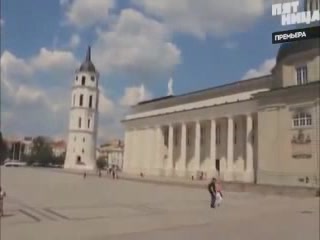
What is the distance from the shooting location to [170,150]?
2441 inches

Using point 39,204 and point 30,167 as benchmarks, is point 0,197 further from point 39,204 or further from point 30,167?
point 30,167

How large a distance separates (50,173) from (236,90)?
25879 millimetres

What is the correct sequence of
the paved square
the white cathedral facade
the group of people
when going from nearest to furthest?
the paved square, the group of people, the white cathedral facade

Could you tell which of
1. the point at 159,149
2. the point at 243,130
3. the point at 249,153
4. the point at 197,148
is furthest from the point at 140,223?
the point at 159,149

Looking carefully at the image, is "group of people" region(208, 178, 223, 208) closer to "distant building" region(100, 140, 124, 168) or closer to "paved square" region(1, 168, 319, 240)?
"paved square" region(1, 168, 319, 240)

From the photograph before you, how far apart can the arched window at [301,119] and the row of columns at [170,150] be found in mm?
8191

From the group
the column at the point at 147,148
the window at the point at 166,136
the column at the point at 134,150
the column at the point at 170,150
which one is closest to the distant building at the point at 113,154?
the column at the point at 134,150

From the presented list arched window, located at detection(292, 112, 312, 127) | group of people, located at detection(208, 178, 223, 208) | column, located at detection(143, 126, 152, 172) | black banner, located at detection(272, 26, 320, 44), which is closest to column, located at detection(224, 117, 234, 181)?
arched window, located at detection(292, 112, 312, 127)

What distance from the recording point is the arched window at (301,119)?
37.7 metres

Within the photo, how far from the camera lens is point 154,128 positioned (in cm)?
6506

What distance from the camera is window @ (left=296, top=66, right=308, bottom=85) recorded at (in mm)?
39344

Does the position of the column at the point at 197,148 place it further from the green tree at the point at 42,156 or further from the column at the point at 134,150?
the green tree at the point at 42,156

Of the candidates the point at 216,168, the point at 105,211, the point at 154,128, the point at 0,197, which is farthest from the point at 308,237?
the point at 154,128

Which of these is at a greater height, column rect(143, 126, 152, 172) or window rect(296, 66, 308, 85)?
window rect(296, 66, 308, 85)
